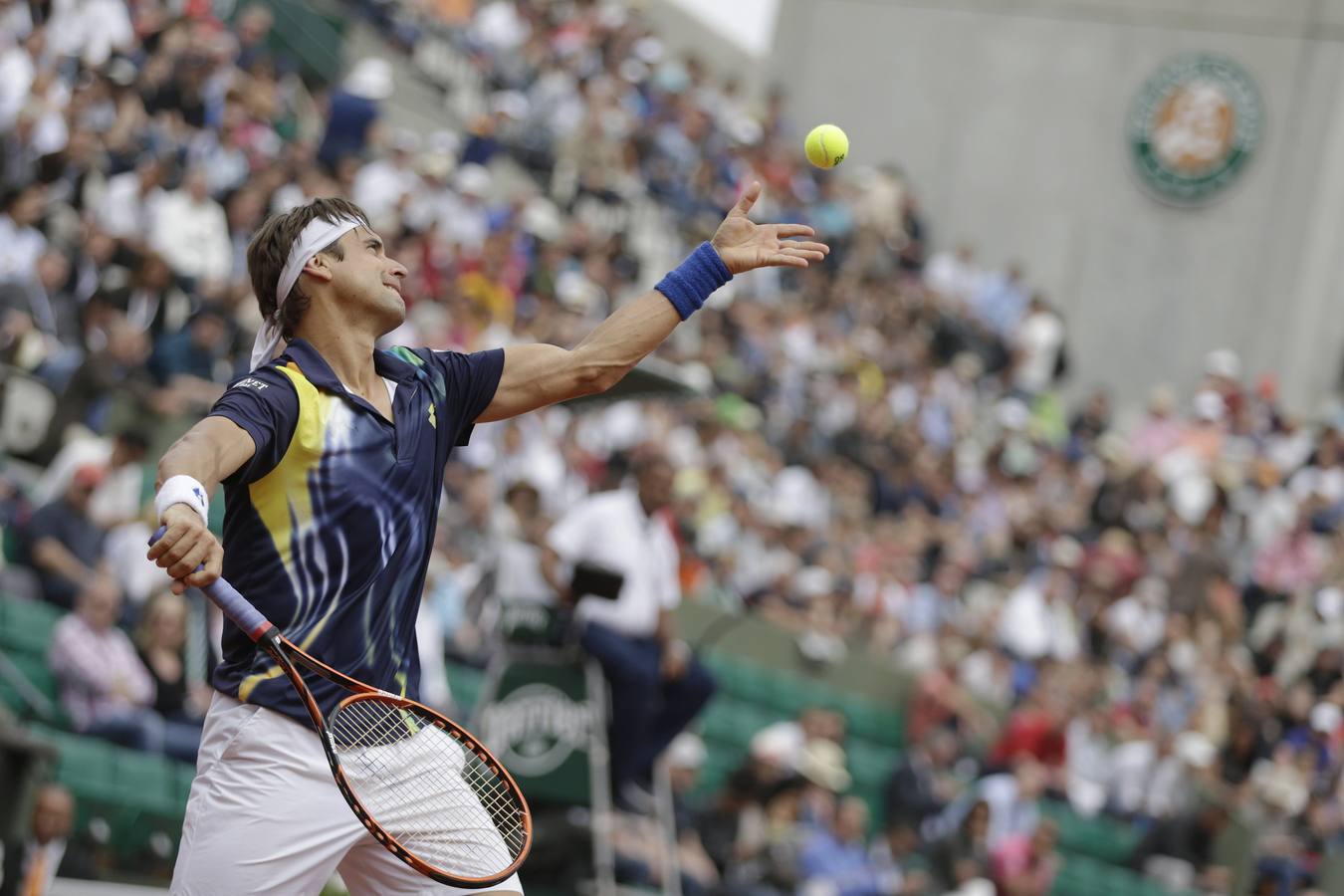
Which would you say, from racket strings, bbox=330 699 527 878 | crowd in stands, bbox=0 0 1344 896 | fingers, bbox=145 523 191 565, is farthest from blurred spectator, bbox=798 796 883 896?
fingers, bbox=145 523 191 565

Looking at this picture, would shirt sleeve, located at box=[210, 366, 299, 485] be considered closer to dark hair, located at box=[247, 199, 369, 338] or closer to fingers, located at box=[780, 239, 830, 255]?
dark hair, located at box=[247, 199, 369, 338]

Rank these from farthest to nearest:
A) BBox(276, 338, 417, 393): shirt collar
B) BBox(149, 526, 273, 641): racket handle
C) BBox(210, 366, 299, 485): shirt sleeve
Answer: BBox(276, 338, 417, 393): shirt collar, BBox(210, 366, 299, 485): shirt sleeve, BBox(149, 526, 273, 641): racket handle

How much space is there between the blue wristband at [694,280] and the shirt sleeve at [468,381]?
1.46 ft

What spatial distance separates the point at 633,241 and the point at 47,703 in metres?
12.7

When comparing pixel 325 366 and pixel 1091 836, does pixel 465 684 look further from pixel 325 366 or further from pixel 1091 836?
pixel 325 366

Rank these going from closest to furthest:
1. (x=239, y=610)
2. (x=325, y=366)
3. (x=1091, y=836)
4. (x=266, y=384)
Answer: (x=239, y=610) < (x=266, y=384) < (x=325, y=366) < (x=1091, y=836)

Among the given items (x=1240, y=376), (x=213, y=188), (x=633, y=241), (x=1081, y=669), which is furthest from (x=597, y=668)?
(x=1240, y=376)

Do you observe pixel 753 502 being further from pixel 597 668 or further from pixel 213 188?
pixel 597 668

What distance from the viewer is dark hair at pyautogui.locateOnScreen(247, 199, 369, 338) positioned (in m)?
4.59

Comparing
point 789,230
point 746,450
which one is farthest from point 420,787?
point 746,450

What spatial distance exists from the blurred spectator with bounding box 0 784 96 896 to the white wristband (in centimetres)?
406

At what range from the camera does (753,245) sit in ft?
15.8

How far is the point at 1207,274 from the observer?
2800cm

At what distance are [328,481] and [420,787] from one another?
72 centimetres
